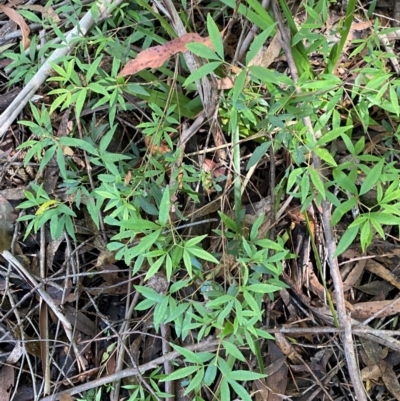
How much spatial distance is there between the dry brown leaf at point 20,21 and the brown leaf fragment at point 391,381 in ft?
4.89

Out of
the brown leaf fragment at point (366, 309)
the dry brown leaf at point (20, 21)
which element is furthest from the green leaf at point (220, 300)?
the dry brown leaf at point (20, 21)

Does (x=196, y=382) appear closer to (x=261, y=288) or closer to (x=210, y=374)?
(x=210, y=374)

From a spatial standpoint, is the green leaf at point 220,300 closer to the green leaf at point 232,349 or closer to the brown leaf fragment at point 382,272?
the green leaf at point 232,349

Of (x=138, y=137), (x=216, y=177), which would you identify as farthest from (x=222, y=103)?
(x=138, y=137)

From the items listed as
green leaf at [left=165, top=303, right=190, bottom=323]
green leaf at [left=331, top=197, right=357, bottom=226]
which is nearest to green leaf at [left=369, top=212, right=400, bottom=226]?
green leaf at [left=331, top=197, right=357, bottom=226]

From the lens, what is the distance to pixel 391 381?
1.28m

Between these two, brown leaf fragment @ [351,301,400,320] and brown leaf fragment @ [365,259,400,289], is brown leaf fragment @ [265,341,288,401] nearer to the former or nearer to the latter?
brown leaf fragment @ [351,301,400,320]

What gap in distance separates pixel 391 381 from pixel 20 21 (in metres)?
1.61

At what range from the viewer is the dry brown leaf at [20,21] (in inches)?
58.2

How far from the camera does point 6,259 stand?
1.39 metres

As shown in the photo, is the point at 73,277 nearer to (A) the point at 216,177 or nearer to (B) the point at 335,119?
(A) the point at 216,177

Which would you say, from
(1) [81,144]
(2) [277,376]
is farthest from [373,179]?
(1) [81,144]

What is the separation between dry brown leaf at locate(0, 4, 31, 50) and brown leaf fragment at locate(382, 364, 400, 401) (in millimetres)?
1490

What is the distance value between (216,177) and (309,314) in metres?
0.47
